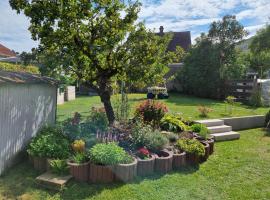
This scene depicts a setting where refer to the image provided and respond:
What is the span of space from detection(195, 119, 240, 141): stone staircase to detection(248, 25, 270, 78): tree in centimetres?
1600

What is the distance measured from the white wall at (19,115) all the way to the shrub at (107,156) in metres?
1.66

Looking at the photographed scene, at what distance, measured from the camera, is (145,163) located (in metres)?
5.01

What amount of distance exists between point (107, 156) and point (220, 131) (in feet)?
16.4

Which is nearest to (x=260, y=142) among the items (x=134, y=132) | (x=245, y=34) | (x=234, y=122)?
(x=234, y=122)

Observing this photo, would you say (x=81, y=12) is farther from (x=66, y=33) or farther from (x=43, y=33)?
(x=43, y=33)

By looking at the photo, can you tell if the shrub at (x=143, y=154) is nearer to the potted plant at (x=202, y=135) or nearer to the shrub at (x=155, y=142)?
A: the shrub at (x=155, y=142)

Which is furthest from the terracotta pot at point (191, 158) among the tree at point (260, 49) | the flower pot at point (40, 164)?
the tree at point (260, 49)

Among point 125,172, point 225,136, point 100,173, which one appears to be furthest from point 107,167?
point 225,136

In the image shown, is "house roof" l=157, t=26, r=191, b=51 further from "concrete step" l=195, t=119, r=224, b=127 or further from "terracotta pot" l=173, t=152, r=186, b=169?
"terracotta pot" l=173, t=152, r=186, b=169

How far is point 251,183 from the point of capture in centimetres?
496

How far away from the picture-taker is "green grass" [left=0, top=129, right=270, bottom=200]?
168 inches

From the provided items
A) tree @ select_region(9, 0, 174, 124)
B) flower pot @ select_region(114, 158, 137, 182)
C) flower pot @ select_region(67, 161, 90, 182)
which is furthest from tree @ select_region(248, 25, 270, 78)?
flower pot @ select_region(67, 161, 90, 182)

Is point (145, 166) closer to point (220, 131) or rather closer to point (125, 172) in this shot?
point (125, 172)

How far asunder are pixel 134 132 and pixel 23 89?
2591mm
